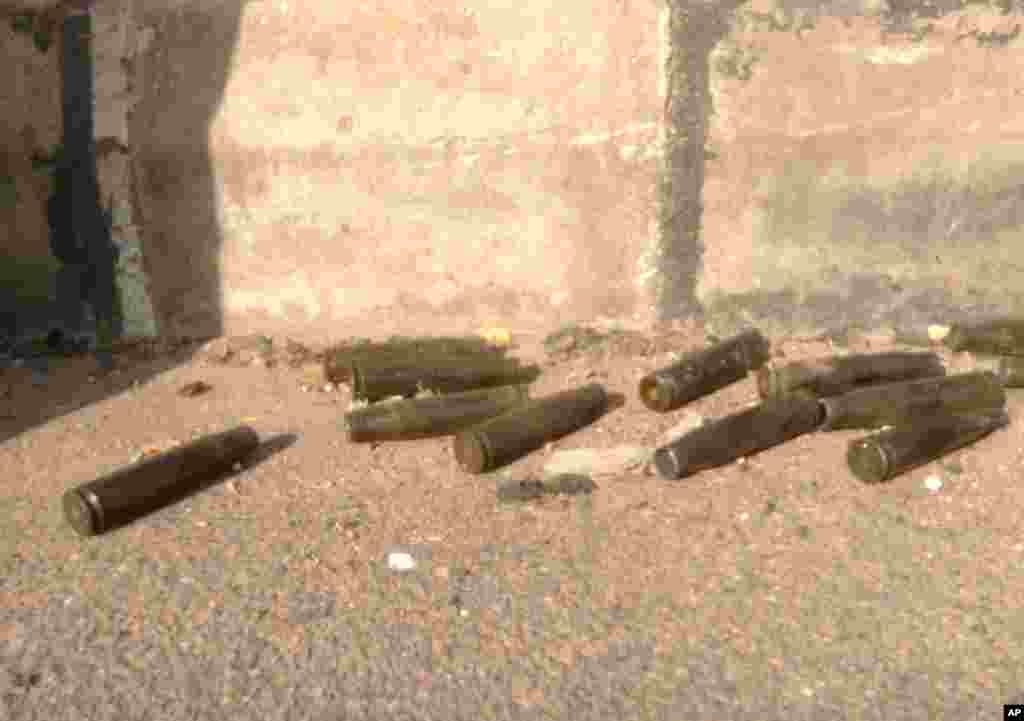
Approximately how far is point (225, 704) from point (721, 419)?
1.56 m

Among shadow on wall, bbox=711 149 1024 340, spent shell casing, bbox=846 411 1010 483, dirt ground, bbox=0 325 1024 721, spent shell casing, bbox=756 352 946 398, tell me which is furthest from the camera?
shadow on wall, bbox=711 149 1024 340

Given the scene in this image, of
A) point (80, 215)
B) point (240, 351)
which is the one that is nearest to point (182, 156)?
point (80, 215)

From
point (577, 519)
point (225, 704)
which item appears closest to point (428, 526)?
point (577, 519)

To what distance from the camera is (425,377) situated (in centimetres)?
331

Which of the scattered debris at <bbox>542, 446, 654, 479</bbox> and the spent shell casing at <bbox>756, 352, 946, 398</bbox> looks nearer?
the scattered debris at <bbox>542, 446, 654, 479</bbox>

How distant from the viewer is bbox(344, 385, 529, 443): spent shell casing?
119 inches

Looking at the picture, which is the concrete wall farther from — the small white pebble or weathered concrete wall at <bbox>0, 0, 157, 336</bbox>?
the small white pebble

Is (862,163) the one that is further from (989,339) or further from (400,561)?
(400,561)

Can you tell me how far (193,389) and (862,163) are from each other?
246 cm

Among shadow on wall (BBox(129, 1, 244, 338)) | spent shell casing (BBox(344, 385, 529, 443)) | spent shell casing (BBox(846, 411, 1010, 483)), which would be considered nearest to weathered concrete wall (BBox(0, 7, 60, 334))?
shadow on wall (BBox(129, 1, 244, 338))

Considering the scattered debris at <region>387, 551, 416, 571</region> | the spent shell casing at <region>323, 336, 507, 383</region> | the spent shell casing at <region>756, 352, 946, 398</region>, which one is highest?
the spent shell casing at <region>756, 352, 946, 398</region>

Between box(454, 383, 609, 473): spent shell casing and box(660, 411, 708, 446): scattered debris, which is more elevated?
box(454, 383, 609, 473): spent shell casing

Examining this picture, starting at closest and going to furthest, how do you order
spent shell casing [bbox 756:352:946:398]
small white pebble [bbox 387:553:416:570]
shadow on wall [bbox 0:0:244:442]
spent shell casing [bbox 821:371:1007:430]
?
small white pebble [bbox 387:553:416:570] → spent shell casing [bbox 821:371:1007:430] → spent shell casing [bbox 756:352:946:398] → shadow on wall [bbox 0:0:244:442]

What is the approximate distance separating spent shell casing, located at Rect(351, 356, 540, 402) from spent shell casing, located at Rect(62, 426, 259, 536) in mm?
431
